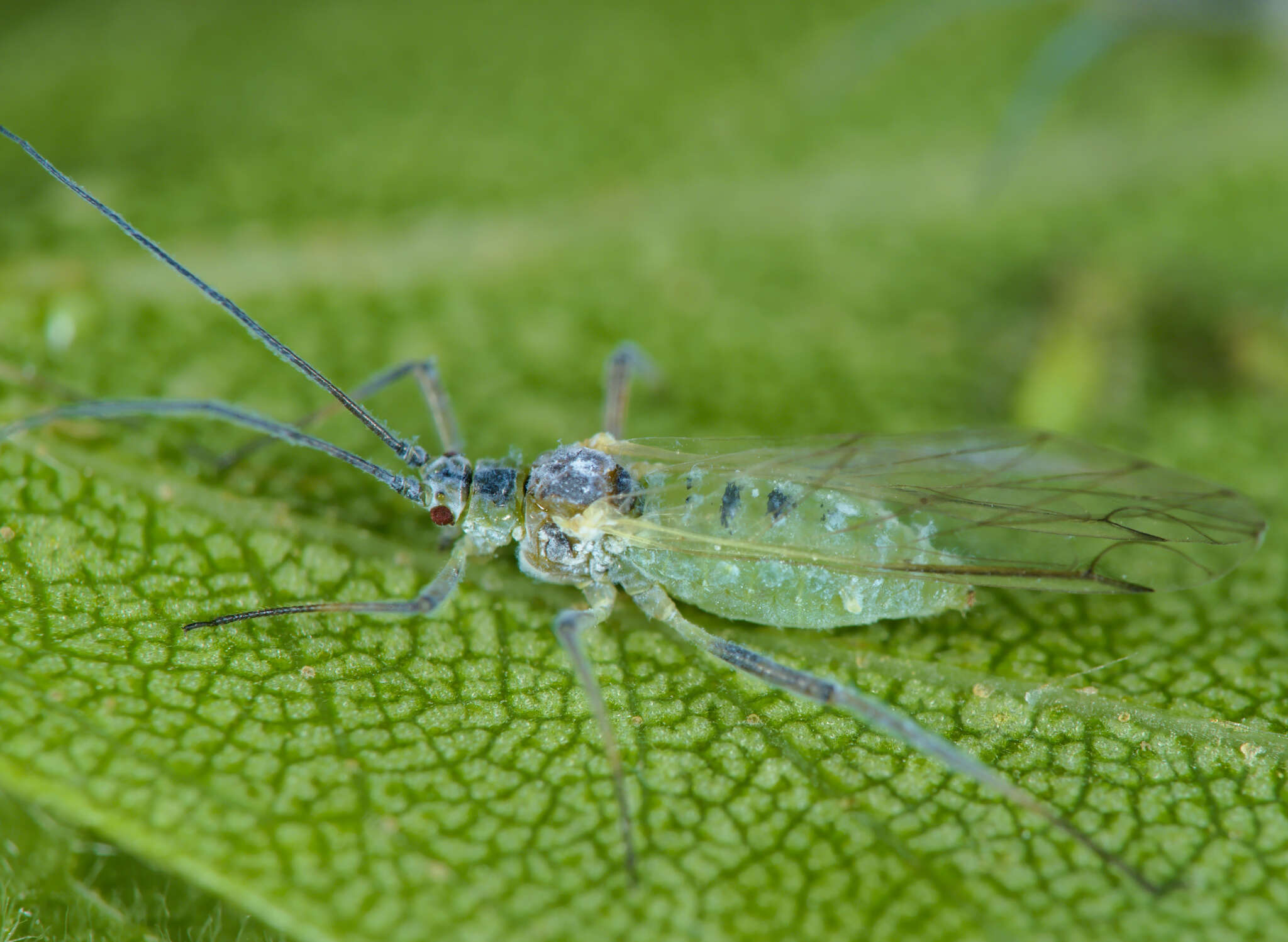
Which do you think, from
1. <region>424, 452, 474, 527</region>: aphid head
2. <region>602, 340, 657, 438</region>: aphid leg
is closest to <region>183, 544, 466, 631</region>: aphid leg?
<region>424, 452, 474, 527</region>: aphid head

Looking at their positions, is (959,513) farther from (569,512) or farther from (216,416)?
(216,416)

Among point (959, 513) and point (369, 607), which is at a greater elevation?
point (959, 513)

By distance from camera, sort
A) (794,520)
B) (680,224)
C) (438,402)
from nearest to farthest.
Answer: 1. (794,520)
2. (438,402)
3. (680,224)

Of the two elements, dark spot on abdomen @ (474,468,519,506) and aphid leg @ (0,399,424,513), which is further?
dark spot on abdomen @ (474,468,519,506)

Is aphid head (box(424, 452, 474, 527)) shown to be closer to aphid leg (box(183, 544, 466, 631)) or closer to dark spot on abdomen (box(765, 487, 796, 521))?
aphid leg (box(183, 544, 466, 631))

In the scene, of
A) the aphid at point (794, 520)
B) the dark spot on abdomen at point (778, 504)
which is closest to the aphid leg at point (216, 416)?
the aphid at point (794, 520)

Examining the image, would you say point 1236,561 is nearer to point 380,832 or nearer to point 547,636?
point 547,636

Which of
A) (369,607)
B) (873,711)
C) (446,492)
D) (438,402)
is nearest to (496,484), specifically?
(446,492)
